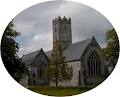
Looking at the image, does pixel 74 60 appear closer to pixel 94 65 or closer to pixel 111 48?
pixel 94 65

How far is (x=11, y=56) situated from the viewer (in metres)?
4.46

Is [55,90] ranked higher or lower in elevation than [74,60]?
lower

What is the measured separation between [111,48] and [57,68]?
17.1 inches

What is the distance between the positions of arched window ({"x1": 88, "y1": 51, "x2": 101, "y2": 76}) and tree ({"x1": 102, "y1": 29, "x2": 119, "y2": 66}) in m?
0.07

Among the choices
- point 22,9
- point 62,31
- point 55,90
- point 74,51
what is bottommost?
point 55,90

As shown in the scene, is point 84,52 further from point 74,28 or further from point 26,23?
point 26,23

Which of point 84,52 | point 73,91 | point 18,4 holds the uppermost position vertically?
point 18,4

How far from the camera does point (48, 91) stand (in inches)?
175

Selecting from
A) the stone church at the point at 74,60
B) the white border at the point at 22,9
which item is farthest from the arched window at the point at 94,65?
the white border at the point at 22,9

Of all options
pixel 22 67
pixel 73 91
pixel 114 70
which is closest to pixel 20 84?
pixel 22 67

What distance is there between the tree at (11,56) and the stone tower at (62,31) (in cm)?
29

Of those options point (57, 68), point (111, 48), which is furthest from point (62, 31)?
point (111, 48)

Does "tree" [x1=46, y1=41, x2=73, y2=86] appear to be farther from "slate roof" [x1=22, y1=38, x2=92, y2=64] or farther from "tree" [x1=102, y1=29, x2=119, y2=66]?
"tree" [x1=102, y1=29, x2=119, y2=66]

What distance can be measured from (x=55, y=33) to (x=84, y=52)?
26 centimetres
